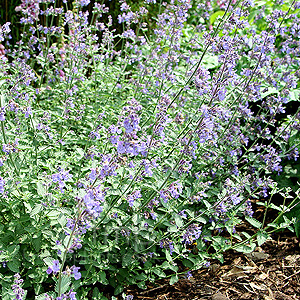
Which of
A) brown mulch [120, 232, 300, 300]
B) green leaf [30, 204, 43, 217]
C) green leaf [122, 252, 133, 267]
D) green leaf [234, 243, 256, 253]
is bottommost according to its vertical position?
brown mulch [120, 232, 300, 300]

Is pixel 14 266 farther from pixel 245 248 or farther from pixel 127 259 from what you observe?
pixel 245 248

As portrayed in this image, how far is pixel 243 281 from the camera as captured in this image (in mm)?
3754

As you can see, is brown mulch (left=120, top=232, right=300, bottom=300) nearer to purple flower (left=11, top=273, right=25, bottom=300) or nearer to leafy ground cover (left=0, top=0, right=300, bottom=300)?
leafy ground cover (left=0, top=0, right=300, bottom=300)

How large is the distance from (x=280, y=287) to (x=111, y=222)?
1.90m

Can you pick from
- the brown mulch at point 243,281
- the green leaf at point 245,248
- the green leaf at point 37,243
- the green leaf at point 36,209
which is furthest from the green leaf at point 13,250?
the green leaf at point 245,248

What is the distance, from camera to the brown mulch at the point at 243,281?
11.6 feet

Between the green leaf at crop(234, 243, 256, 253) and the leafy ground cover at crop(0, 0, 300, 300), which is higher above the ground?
the leafy ground cover at crop(0, 0, 300, 300)

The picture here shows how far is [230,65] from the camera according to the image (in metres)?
3.04

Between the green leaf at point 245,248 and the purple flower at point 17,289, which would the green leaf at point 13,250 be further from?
the green leaf at point 245,248

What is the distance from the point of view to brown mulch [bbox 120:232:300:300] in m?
3.55

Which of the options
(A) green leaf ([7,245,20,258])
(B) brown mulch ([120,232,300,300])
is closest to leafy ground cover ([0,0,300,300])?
(A) green leaf ([7,245,20,258])

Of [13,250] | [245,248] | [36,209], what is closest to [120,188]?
[36,209]

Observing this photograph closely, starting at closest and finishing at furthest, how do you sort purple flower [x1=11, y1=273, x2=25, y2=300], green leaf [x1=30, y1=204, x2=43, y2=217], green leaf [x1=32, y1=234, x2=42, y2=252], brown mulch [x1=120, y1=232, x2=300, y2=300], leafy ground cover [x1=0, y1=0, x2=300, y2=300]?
1. purple flower [x1=11, y1=273, x2=25, y2=300]
2. leafy ground cover [x1=0, y1=0, x2=300, y2=300]
3. green leaf [x1=30, y1=204, x2=43, y2=217]
4. green leaf [x1=32, y1=234, x2=42, y2=252]
5. brown mulch [x1=120, y1=232, x2=300, y2=300]

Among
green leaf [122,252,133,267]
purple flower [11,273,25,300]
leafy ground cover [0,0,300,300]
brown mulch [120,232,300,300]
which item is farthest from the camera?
brown mulch [120,232,300,300]
